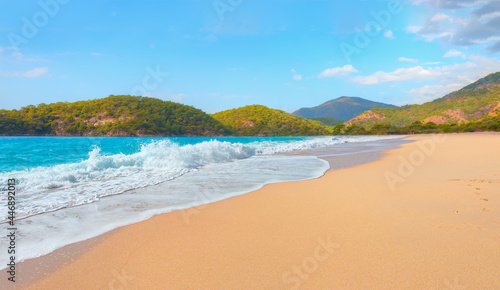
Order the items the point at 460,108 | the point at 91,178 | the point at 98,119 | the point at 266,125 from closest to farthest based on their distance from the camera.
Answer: the point at 91,178
the point at 98,119
the point at 460,108
the point at 266,125

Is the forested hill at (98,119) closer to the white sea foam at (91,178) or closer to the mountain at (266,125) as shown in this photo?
the mountain at (266,125)

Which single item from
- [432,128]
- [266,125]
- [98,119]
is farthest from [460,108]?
[98,119]

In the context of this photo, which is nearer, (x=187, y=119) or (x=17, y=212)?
(x=17, y=212)

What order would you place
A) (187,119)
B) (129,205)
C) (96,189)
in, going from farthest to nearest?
1. (187,119)
2. (96,189)
3. (129,205)

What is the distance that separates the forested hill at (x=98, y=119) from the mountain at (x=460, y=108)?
8020 centimetres

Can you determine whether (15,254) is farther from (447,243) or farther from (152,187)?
(447,243)

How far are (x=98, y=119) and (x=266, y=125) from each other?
64433 mm

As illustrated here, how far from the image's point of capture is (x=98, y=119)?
69.0 metres

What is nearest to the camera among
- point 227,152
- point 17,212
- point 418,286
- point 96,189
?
point 418,286

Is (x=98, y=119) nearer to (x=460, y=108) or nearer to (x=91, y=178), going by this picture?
(x=91, y=178)

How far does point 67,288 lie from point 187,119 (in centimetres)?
9101

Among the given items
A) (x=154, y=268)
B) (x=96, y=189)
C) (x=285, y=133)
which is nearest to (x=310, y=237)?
(x=154, y=268)

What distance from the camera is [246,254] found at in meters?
2.39

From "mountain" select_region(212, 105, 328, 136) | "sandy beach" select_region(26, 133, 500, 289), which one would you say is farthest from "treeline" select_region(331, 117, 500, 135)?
"sandy beach" select_region(26, 133, 500, 289)
